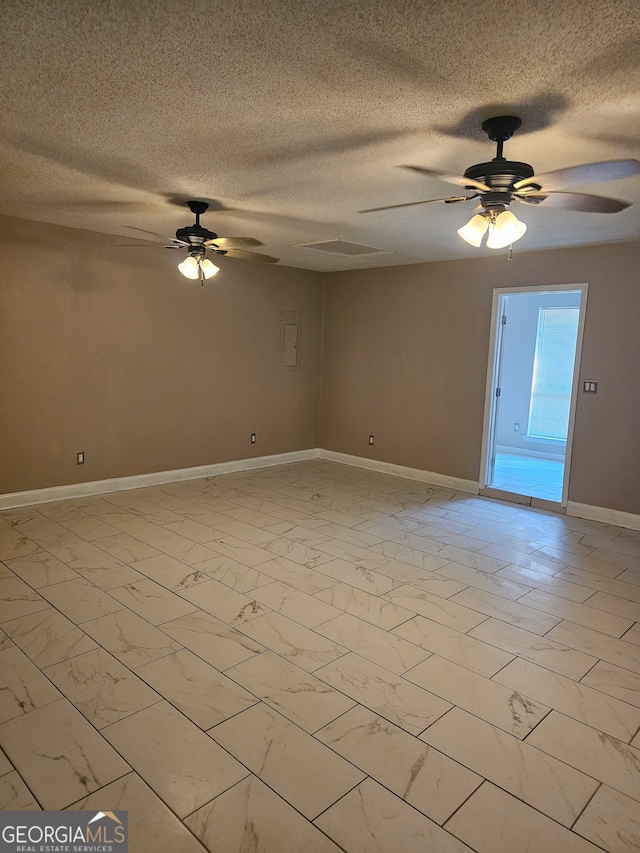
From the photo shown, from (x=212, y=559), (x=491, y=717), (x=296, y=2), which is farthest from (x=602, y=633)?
(x=296, y=2)

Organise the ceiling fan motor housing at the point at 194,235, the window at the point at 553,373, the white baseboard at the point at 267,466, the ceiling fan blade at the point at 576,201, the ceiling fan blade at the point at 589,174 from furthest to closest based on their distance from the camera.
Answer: the window at the point at 553,373, the white baseboard at the point at 267,466, the ceiling fan motor housing at the point at 194,235, the ceiling fan blade at the point at 576,201, the ceiling fan blade at the point at 589,174

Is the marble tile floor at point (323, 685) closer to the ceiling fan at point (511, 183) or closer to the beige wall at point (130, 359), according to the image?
the beige wall at point (130, 359)

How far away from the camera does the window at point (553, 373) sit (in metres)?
7.51

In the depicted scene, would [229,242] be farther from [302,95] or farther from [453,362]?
[453,362]

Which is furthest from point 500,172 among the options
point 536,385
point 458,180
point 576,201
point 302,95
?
point 536,385

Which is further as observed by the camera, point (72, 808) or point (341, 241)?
point (341, 241)

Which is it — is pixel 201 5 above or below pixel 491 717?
above

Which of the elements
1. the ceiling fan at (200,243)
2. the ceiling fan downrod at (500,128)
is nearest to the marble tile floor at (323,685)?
the ceiling fan at (200,243)

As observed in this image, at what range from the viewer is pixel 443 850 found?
1.68 metres

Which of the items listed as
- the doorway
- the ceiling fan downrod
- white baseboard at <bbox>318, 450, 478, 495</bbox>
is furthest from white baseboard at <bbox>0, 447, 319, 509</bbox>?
the ceiling fan downrod

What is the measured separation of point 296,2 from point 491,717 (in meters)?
2.63

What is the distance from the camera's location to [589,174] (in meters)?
2.23

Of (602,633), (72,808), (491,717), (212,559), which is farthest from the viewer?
(212,559)

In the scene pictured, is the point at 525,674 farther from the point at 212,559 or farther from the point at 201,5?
the point at 201,5
